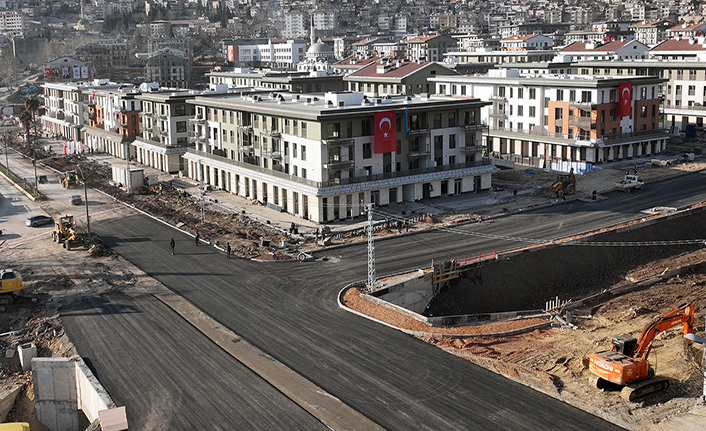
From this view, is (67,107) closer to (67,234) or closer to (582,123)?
(67,234)

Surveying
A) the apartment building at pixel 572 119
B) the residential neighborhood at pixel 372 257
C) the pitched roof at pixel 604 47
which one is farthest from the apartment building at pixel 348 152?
the pitched roof at pixel 604 47

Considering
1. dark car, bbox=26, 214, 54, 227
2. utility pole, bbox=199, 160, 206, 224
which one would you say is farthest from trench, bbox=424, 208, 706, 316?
dark car, bbox=26, 214, 54, 227

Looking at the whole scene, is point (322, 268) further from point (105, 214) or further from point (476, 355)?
point (105, 214)

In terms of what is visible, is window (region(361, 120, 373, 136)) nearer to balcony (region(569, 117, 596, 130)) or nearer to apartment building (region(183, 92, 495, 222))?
apartment building (region(183, 92, 495, 222))

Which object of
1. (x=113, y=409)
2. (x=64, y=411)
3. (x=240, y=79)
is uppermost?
(x=240, y=79)

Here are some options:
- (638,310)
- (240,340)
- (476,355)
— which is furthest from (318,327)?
(638,310)

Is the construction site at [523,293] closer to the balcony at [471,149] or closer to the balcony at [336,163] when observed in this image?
the balcony at [471,149]
